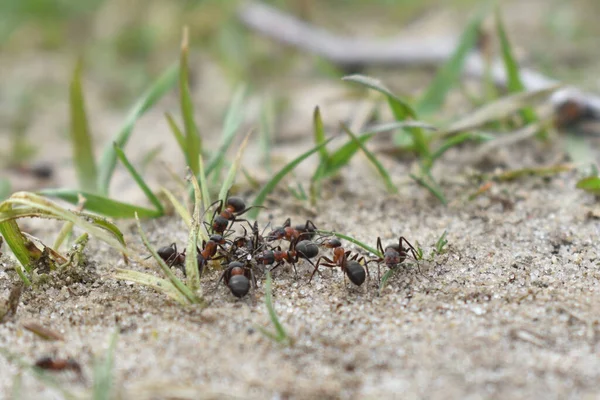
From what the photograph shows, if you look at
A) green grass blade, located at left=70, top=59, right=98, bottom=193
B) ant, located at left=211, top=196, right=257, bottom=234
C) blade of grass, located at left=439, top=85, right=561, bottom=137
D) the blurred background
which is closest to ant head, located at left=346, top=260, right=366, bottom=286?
ant, located at left=211, top=196, right=257, bottom=234

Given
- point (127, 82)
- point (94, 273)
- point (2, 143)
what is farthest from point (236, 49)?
point (94, 273)

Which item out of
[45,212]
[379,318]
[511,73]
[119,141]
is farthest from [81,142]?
[511,73]

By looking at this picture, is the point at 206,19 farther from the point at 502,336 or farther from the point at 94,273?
the point at 502,336

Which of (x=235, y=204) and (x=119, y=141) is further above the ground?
(x=119, y=141)

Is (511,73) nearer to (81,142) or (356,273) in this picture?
(356,273)

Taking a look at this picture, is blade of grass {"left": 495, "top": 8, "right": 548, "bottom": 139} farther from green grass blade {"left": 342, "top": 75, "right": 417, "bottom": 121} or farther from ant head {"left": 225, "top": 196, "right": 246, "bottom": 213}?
ant head {"left": 225, "top": 196, "right": 246, "bottom": 213}

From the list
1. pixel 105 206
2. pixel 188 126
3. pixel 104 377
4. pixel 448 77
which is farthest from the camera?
pixel 448 77
